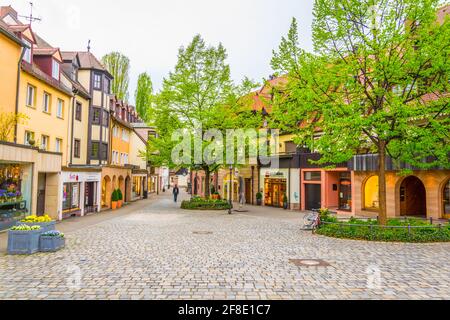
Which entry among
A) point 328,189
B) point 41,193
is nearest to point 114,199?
point 41,193

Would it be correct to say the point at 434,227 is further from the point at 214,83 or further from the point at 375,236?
the point at 214,83

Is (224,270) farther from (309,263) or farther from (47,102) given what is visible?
(47,102)

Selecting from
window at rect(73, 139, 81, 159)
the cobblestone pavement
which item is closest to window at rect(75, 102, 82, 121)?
window at rect(73, 139, 81, 159)

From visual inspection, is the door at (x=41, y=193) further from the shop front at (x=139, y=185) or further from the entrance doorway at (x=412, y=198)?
the entrance doorway at (x=412, y=198)

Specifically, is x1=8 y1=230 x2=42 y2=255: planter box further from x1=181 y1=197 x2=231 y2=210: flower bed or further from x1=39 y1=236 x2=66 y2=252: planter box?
x1=181 y1=197 x2=231 y2=210: flower bed

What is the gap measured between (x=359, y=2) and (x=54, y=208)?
19.9m

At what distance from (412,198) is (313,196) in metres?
8.24

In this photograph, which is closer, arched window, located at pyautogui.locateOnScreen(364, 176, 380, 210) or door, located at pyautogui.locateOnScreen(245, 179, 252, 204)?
arched window, located at pyautogui.locateOnScreen(364, 176, 380, 210)

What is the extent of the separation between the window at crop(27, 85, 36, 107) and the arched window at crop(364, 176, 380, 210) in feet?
76.5

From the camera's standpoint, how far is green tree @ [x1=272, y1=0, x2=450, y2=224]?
13508 millimetres

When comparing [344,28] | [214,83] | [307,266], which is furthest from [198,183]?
[307,266]

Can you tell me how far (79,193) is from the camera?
24.5 meters

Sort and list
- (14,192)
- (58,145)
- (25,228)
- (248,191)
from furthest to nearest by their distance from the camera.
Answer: (248,191), (58,145), (14,192), (25,228)

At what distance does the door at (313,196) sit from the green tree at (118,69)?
112 ft
